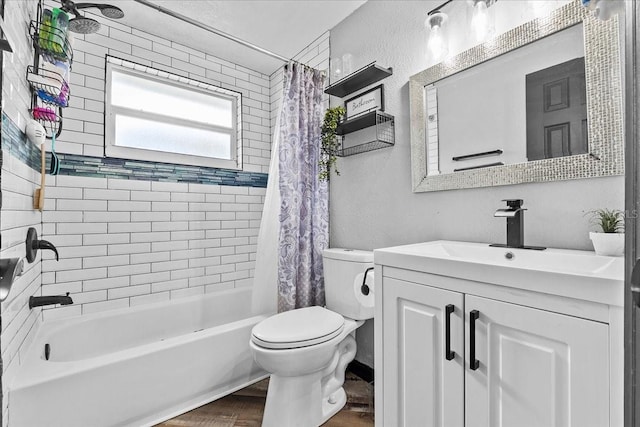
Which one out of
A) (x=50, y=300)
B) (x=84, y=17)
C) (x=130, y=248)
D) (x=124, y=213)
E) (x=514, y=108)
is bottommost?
(x=50, y=300)

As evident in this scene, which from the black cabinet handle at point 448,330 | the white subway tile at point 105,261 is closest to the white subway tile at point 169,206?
the white subway tile at point 105,261

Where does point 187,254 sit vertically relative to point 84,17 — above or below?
below

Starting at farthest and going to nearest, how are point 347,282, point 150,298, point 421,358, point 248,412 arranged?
point 150,298
point 347,282
point 248,412
point 421,358

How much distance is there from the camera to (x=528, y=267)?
82 centimetres

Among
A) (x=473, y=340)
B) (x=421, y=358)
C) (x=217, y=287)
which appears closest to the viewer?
(x=473, y=340)

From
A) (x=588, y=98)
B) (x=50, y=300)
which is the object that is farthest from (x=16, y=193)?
(x=588, y=98)

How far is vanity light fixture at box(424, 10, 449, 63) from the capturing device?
155 cm

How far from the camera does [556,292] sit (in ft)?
2.55

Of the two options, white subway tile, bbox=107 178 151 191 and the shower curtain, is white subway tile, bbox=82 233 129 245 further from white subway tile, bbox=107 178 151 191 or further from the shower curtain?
the shower curtain

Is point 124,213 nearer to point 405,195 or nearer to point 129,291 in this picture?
point 129,291

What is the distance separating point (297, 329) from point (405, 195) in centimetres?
95

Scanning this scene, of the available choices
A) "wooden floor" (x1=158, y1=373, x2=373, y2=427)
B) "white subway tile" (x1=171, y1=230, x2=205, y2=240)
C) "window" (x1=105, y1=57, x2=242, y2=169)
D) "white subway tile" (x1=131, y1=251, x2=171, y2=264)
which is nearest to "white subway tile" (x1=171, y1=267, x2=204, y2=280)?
"white subway tile" (x1=131, y1=251, x2=171, y2=264)

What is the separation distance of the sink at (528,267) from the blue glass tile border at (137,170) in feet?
5.60

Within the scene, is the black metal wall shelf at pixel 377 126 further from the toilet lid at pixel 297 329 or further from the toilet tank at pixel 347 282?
the toilet lid at pixel 297 329
